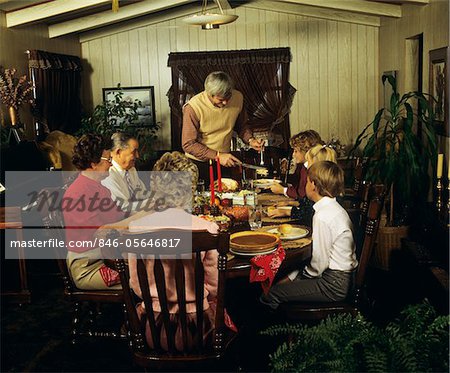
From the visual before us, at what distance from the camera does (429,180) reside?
17.3 ft

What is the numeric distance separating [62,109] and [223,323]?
5470 millimetres

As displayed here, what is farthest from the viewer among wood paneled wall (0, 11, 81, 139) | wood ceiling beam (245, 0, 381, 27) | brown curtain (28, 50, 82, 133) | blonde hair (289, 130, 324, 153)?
wood ceiling beam (245, 0, 381, 27)

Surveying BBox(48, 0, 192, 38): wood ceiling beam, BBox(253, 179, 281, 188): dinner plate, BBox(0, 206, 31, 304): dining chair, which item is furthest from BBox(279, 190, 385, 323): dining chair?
BBox(48, 0, 192, 38): wood ceiling beam

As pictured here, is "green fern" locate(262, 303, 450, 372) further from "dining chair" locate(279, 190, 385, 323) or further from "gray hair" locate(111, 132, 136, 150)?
"gray hair" locate(111, 132, 136, 150)

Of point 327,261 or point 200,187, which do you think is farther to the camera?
point 200,187

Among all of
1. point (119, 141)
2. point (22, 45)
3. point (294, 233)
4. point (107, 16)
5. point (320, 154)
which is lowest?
point (294, 233)

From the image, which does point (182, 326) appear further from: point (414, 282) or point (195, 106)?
point (195, 106)

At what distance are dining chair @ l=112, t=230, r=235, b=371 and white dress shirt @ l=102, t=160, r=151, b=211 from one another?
1183 millimetres

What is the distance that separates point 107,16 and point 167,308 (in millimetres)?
5851

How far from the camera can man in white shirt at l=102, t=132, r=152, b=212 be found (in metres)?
3.77

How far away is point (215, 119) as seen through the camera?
17.1 ft

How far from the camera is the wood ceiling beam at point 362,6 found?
6848 mm

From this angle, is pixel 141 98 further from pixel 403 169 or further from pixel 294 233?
pixel 294 233

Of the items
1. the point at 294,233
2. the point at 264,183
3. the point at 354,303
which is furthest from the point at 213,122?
the point at 354,303
